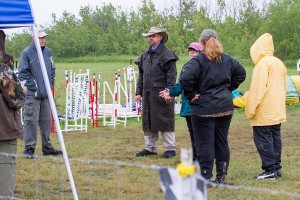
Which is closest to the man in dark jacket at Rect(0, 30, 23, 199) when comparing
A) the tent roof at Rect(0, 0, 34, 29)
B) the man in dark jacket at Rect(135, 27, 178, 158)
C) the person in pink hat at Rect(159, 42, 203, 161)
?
the tent roof at Rect(0, 0, 34, 29)

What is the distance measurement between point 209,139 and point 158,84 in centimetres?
194

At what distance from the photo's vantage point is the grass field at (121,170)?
19.0 ft

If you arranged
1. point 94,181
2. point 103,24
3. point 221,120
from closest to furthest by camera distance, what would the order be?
1. point 221,120
2. point 94,181
3. point 103,24

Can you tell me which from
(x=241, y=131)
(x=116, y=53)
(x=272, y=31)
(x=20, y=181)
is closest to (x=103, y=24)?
(x=116, y=53)

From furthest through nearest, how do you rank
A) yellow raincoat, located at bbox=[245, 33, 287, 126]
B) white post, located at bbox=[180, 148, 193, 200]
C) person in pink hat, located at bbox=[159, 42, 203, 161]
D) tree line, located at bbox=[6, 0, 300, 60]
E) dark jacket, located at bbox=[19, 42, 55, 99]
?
tree line, located at bbox=[6, 0, 300, 60] → dark jacket, located at bbox=[19, 42, 55, 99] → person in pink hat, located at bbox=[159, 42, 203, 161] → yellow raincoat, located at bbox=[245, 33, 287, 126] → white post, located at bbox=[180, 148, 193, 200]

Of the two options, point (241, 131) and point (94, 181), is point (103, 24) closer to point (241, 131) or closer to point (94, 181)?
point (241, 131)

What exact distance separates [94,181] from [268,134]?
5.84 ft

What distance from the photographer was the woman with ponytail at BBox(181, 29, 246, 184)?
5.75m

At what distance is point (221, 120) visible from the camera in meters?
5.93

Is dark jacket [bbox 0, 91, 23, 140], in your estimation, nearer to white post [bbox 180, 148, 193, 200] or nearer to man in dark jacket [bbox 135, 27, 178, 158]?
white post [bbox 180, 148, 193, 200]

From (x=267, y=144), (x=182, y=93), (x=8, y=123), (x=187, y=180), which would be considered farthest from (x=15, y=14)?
(x=267, y=144)

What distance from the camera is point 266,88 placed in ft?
20.3

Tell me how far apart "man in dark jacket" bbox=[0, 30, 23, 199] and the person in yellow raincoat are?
8.39 feet

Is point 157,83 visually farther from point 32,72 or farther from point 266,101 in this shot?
point 266,101
